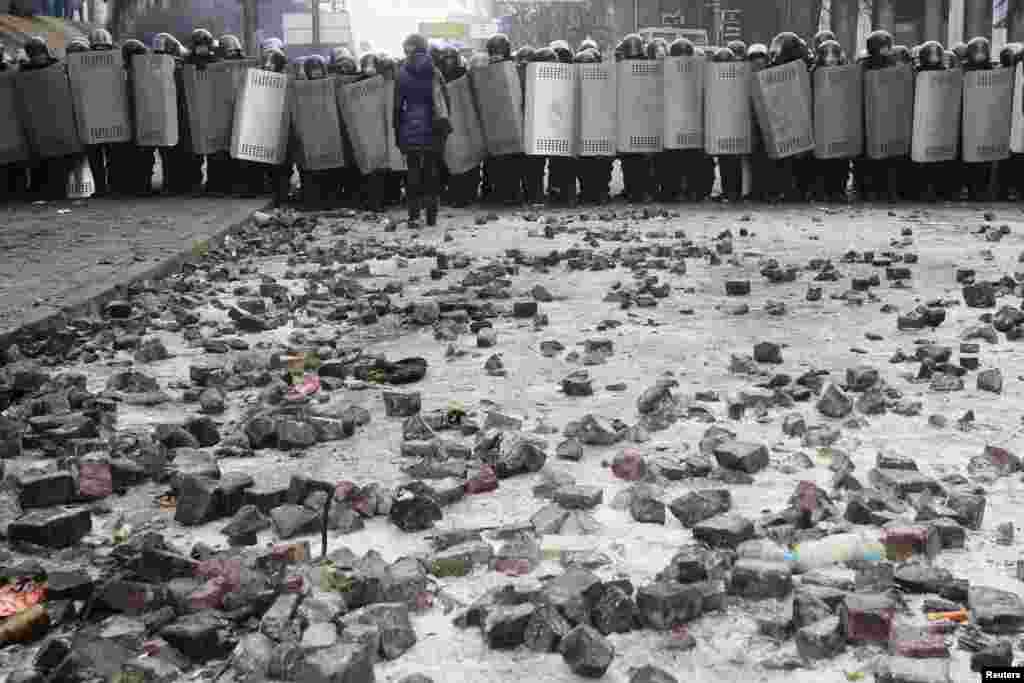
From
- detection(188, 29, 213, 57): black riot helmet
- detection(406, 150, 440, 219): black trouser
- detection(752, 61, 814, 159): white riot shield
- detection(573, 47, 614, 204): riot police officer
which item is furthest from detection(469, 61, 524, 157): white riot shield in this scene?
detection(188, 29, 213, 57): black riot helmet

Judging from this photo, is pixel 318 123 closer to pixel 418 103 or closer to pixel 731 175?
pixel 418 103

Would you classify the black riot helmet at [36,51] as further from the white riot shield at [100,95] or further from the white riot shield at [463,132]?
the white riot shield at [463,132]

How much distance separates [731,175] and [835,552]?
40.9 feet

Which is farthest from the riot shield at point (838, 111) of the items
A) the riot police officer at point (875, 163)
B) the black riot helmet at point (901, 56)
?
the black riot helmet at point (901, 56)

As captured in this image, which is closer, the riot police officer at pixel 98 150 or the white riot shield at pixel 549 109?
the white riot shield at pixel 549 109

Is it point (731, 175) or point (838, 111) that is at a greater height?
point (838, 111)

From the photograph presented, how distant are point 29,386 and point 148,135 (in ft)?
35.2

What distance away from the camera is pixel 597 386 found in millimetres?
4867

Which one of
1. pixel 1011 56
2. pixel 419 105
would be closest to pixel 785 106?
pixel 1011 56

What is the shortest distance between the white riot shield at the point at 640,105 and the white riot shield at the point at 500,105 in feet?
4.02

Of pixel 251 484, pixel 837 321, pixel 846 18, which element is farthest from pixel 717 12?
pixel 251 484

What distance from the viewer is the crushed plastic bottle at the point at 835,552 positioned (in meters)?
2.84

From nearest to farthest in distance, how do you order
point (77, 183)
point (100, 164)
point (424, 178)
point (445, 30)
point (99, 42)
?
point (424, 178)
point (99, 42)
point (100, 164)
point (77, 183)
point (445, 30)

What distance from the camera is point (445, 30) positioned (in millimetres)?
53000
